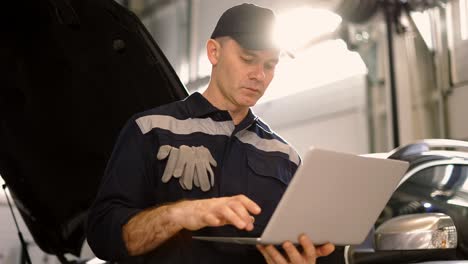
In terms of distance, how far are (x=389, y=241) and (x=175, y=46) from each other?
3314 millimetres

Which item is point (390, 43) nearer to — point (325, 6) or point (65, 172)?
point (325, 6)

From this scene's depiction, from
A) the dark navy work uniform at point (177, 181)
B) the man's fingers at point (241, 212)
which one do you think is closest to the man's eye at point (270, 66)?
the dark navy work uniform at point (177, 181)

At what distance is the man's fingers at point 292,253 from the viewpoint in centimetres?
115

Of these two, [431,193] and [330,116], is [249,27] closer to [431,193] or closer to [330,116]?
[431,193]

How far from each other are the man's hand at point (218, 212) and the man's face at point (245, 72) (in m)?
0.41

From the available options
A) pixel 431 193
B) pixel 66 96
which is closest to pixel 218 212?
pixel 66 96

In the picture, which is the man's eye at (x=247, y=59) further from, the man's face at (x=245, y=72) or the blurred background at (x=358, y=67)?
the blurred background at (x=358, y=67)

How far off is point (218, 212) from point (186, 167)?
30 centimetres

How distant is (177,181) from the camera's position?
4.46ft

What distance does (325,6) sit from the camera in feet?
14.4

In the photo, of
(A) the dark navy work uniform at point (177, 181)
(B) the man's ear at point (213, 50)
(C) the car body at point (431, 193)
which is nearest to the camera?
(A) the dark navy work uniform at point (177, 181)

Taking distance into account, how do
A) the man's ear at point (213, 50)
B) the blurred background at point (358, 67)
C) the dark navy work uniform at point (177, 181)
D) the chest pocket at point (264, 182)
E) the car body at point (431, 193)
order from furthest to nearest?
the blurred background at point (358, 67), the car body at point (431, 193), the man's ear at point (213, 50), the chest pocket at point (264, 182), the dark navy work uniform at point (177, 181)

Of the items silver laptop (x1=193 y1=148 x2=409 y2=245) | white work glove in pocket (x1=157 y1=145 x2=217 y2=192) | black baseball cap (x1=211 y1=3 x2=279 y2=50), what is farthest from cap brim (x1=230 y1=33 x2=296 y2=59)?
silver laptop (x1=193 y1=148 x2=409 y2=245)

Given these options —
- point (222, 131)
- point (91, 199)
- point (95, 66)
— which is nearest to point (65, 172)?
point (91, 199)
